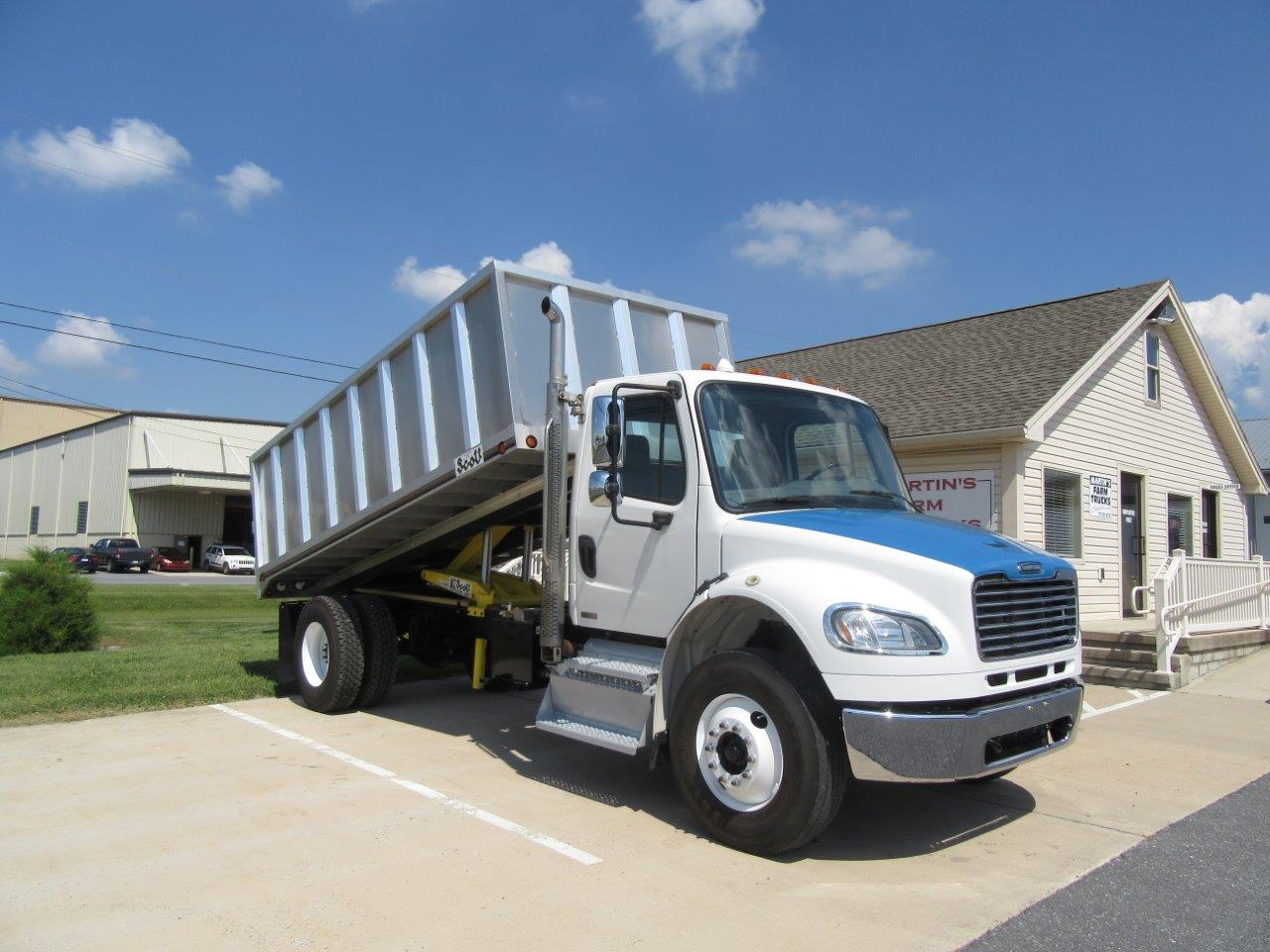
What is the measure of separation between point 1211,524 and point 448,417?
16504 millimetres

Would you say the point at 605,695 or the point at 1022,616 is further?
the point at 605,695

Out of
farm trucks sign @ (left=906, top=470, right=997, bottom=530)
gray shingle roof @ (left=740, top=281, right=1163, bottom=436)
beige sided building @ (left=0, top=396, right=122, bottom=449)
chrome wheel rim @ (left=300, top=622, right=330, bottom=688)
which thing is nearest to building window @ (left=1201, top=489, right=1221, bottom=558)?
gray shingle roof @ (left=740, top=281, right=1163, bottom=436)

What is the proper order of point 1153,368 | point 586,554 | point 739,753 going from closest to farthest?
1. point 739,753
2. point 586,554
3. point 1153,368

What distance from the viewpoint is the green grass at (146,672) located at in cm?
860

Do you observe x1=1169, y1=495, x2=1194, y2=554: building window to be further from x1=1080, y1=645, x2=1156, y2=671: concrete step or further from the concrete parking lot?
the concrete parking lot

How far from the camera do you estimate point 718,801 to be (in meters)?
4.94

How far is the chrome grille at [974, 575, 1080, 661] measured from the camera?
4.63 meters

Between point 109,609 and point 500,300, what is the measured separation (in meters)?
17.8

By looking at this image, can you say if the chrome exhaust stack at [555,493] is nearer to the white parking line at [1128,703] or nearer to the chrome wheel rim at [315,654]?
the chrome wheel rim at [315,654]

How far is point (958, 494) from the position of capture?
13000mm

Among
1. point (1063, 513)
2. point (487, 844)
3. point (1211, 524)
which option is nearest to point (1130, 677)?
point (1063, 513)

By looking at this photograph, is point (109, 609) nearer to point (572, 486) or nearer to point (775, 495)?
point (572, 486)

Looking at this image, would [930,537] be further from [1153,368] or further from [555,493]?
[1153,368]

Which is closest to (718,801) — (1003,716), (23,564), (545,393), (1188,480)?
(1003,716)
